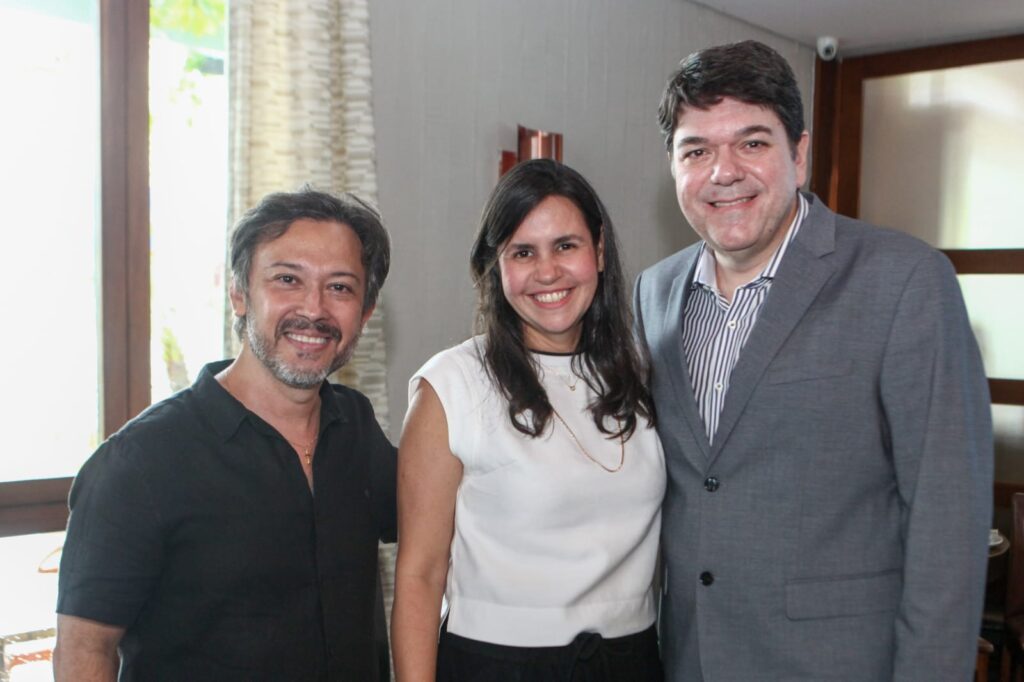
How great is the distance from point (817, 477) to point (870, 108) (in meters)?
4.20

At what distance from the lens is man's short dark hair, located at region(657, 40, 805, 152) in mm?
1688

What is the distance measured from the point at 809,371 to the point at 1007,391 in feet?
12.6

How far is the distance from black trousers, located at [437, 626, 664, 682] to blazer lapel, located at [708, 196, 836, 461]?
371 mm

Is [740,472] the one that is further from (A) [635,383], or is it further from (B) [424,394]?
(B) [424,394]

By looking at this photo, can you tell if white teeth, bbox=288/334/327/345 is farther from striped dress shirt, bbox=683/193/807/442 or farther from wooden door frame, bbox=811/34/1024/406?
wooden door frame, bbox=811/34/1024/406

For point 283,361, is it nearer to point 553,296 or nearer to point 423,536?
point 423,536

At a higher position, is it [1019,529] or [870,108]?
[870,108]

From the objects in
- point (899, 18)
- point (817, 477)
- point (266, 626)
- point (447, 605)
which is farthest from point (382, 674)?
point (899, 18)

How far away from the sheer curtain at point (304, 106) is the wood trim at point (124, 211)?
0.75 ft

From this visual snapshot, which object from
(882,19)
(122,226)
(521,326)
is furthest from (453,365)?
(882,19)

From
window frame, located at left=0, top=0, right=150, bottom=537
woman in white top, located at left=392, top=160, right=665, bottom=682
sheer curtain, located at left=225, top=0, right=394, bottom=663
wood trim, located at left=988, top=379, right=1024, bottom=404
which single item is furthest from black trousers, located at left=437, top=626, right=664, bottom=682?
wood trim, located at left=988, top=379, right=1024, bottom=404

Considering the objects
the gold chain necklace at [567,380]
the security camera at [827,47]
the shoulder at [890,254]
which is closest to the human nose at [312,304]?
the gold chain necklace at [567,380]

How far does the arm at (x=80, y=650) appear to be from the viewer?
1.48 metres

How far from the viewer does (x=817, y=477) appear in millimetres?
1553
